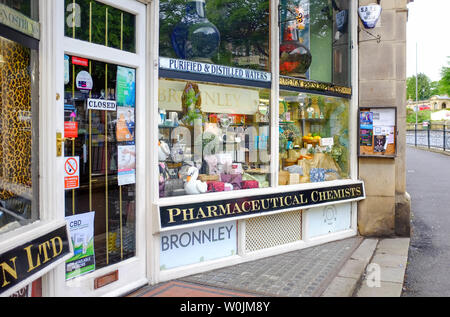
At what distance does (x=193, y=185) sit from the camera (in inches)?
191

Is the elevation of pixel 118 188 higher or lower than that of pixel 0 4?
lower

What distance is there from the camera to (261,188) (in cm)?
546

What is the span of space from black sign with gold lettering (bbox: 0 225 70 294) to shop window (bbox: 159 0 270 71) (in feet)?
7.20

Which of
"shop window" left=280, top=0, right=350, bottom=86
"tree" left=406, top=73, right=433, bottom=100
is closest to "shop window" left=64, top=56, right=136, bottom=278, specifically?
"shop window" left=280, top=0, right=350, bottom=86

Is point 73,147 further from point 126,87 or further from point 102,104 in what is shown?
point 126,87

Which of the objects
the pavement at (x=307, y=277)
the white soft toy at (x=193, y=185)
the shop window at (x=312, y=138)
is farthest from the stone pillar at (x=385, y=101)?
the white soft toy at (x=193, y=185)

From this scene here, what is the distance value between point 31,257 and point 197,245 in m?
2.15

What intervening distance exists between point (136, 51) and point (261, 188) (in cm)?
232

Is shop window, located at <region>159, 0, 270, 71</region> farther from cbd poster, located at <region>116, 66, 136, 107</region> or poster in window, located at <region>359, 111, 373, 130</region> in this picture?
poster in window, located at <region>359, 111, 373, 130</region>

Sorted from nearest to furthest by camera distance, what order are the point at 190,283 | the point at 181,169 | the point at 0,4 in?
1. the point at 0,4
2. the point at 190,283
3. the point at 181,169

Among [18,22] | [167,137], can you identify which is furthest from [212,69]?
[18,22]

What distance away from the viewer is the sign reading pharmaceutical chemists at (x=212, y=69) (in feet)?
14.8
